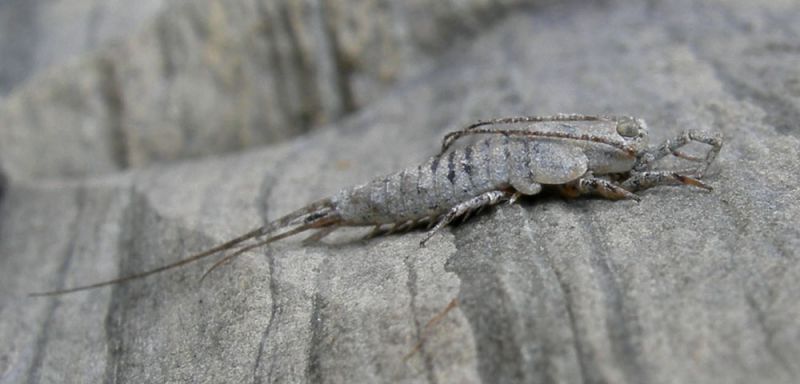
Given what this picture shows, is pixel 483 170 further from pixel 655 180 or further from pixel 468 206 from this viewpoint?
pixel 655 180

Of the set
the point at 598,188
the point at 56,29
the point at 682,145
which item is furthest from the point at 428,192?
the point at 56,29

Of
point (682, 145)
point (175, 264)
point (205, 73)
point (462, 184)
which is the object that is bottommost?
point (175, 264)

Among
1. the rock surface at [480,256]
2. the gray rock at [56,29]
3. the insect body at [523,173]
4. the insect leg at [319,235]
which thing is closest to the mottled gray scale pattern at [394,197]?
the insect body at [523,173]

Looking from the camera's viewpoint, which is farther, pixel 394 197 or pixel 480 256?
pixel 394 197

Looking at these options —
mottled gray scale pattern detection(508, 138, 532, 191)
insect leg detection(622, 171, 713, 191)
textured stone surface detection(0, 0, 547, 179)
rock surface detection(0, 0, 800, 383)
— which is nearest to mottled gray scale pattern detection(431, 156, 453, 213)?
rock surface detection(0, 0, 800, 383)

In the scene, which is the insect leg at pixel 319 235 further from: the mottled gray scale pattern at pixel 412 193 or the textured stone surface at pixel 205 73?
the textured stone surface at pixel 205 73

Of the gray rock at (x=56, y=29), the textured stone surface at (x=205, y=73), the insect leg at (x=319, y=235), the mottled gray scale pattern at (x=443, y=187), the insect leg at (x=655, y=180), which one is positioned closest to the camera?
the insect leg at (x=655, y=180)

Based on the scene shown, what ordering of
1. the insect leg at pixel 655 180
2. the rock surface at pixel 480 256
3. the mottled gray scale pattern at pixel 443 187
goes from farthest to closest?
1. the mottled gray scale pattern at pixel 443 187
2. the insect leg at pixel 655 180
3. the rock surface at pixel 480 256
